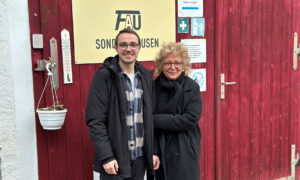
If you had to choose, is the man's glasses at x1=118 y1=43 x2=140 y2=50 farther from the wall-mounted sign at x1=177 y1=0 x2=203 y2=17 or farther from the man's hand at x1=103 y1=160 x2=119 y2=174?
the wall-mounted sign at x1=177 y1=0 x2=203 y2=17

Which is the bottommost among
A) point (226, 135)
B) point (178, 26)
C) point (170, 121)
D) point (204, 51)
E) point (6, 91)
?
point (226, 135)

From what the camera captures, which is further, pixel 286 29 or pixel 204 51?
pixel 286 29

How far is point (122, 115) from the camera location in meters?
2.02

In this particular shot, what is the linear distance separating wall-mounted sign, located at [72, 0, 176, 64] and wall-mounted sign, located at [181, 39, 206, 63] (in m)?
0.24

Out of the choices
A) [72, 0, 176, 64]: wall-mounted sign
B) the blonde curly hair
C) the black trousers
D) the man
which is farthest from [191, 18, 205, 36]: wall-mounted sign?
the black trousers

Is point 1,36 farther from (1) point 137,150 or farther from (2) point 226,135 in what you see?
(2) point 226,135

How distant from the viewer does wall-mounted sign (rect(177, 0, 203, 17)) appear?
3.08 meters

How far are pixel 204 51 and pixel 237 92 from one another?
69 cm

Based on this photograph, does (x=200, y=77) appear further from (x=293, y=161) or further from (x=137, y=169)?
(x=293, y=161)

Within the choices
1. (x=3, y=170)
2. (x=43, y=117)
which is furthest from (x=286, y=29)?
(x=3, y=170)

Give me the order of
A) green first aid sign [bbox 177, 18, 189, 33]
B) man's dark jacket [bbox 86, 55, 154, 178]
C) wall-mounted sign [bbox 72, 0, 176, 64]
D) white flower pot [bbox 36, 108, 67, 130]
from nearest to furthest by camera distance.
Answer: man's dark jacket [bbox 86, 55, 154, 178] < white flower pot [bbox 36, 108, 67, 130] < wall-mounted sign [bbox 72, 0, 176, 64] < green first aid sign [bbox 177, 18, 189, 33]

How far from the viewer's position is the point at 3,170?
2.30 meters

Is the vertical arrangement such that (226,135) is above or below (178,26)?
below

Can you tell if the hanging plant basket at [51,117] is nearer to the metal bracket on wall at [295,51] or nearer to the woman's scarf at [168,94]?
the woman's scarf at [168,94]
